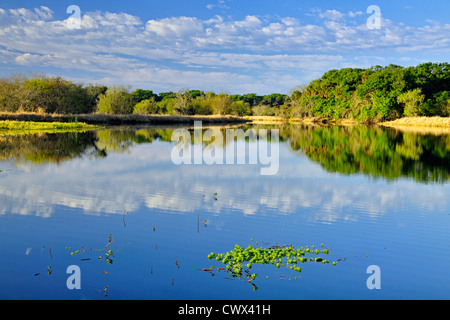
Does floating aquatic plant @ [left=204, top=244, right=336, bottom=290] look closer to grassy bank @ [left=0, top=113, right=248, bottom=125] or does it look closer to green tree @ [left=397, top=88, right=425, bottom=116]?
grassy bank @ [left=0, top=113, right=248, bottom=125]

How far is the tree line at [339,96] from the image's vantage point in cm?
7150

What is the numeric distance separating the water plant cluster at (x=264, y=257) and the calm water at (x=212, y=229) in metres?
0.16

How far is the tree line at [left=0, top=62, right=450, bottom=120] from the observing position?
71500mm

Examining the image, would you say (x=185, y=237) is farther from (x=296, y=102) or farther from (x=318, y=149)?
(x=296, y=102)

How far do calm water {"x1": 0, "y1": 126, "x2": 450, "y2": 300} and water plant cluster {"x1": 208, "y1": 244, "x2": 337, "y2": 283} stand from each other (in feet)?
0.54

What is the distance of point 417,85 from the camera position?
255ft

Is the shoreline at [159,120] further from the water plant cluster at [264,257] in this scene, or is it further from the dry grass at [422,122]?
the water plant cluster at [264,257]

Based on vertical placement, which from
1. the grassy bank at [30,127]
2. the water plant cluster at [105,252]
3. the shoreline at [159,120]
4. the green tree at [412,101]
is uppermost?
the green tree at [412,101]

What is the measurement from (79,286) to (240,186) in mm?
9847

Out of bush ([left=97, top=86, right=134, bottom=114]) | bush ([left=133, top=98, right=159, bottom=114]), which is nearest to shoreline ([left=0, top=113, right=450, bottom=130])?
bush ([left=97, top=86, right=134, bottom=114])

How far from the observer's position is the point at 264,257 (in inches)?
322

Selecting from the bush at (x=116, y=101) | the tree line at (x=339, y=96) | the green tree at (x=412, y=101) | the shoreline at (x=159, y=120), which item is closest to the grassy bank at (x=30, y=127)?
the shoreline at (x=159, y=120)
